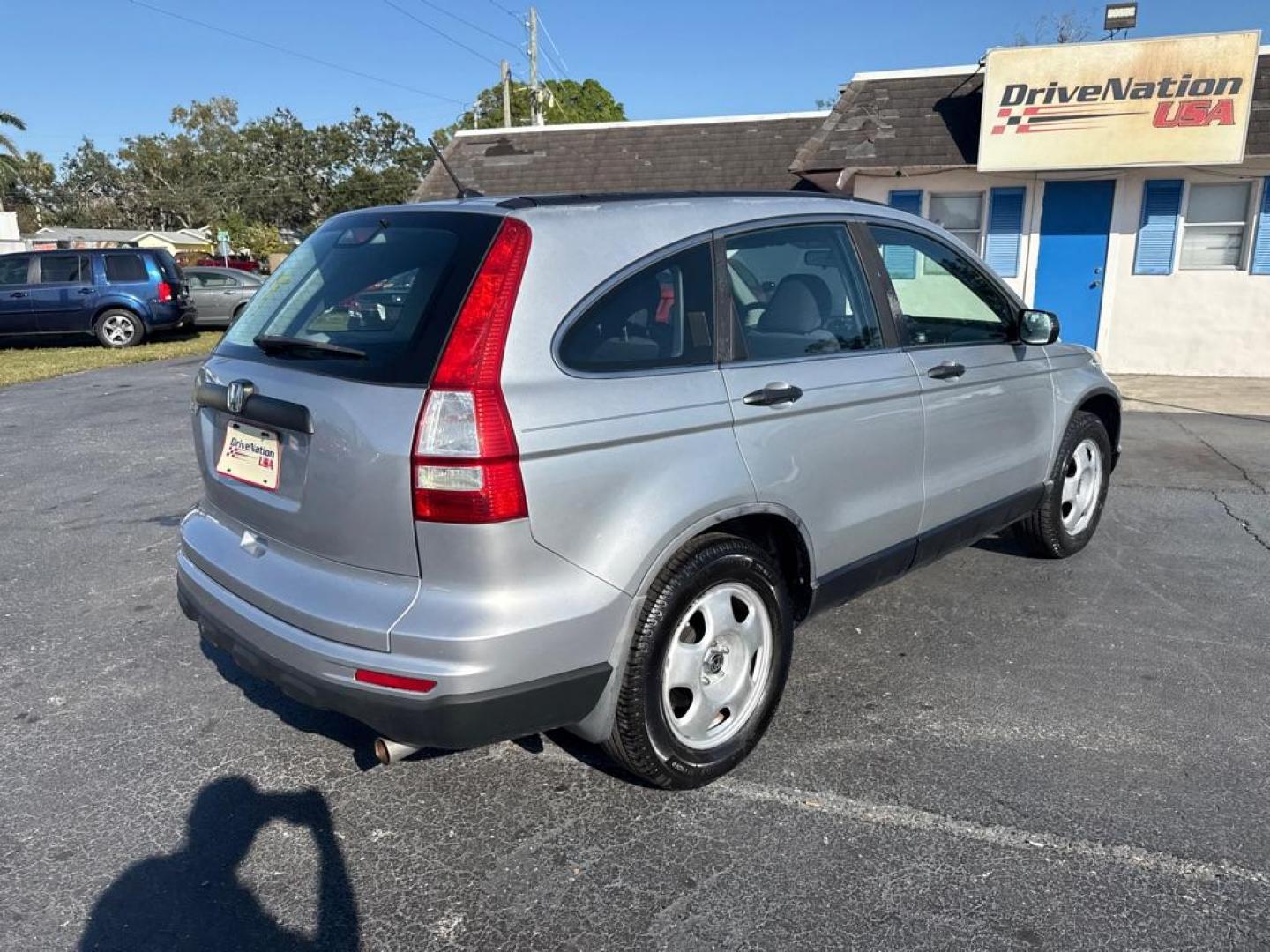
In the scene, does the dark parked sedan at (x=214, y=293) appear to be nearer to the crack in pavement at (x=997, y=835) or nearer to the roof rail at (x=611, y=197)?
the roof rail at (x=611, y=197)

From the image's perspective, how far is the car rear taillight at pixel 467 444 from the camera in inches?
89.4

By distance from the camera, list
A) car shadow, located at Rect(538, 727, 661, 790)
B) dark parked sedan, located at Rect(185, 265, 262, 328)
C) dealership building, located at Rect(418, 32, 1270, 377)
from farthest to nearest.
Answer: dark parked sedan, located at Rect(185, 265, 262, 328)
dealership building, located at Rect(418, 32, 1270, 377)
car shadow, located at Rect(538, 727, 661, 790)

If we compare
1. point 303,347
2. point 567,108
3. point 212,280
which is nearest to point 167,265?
point 212,280

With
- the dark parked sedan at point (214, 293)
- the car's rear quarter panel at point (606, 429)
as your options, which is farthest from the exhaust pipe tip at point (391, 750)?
the dark parked sedan at point (214, 293)

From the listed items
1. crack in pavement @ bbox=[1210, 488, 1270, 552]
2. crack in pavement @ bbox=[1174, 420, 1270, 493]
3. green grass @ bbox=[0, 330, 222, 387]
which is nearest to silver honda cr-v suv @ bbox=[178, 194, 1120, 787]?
crack in pavement @ bbox=[1210, 488, 1270, 552]

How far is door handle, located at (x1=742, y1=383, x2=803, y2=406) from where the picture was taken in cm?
288

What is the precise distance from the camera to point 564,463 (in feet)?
7.86

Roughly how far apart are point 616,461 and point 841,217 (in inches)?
64.1

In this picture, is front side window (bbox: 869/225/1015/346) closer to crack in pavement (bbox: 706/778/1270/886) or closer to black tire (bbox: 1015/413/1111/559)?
black tire (bbox: 1015/413/1111/559)

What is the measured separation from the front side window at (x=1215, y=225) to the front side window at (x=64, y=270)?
17.6 metres

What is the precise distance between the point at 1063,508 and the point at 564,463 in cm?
352

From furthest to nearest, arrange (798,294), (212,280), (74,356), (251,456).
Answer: (212,280)
(74,356)
(798,294)
(251,456)

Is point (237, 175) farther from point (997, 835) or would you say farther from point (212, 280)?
point (997, 835)

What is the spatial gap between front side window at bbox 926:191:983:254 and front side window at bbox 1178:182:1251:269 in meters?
2.53
